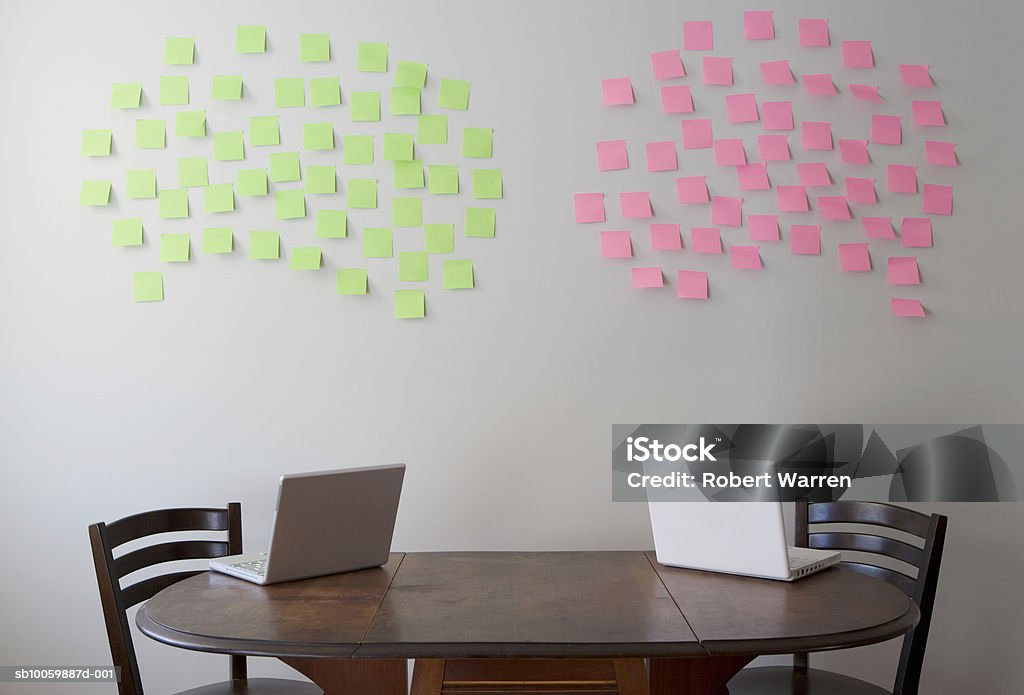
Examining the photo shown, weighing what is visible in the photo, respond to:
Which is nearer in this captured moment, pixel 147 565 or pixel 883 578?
pixel 147 565

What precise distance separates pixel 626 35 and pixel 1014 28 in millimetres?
1196

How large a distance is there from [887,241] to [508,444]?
4.27 ft

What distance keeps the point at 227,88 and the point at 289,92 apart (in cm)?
18

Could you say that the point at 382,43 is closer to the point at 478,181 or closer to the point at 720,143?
the point at 478,181

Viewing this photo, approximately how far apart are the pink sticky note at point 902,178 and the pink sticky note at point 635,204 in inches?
29.2

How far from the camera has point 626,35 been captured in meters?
2.81

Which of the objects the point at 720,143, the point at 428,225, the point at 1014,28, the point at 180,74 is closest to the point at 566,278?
the point at 428,225

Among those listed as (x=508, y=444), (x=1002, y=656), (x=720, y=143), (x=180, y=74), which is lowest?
(x=1002, y=656)

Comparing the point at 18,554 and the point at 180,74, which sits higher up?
the point at 180,74

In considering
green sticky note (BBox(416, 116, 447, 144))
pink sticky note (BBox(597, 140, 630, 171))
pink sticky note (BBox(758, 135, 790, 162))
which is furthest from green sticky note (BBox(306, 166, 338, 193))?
pink sticky note (BBox(758, 135, 790, 162))

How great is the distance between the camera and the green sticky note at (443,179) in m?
2.79

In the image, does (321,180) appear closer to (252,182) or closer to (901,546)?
(252,182)

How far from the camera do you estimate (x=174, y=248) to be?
2.78 m

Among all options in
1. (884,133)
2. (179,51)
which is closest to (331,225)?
(179,51)
